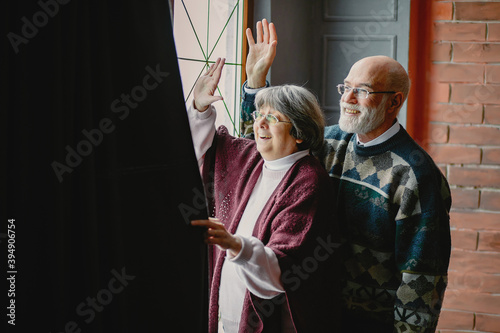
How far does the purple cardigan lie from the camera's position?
135cm

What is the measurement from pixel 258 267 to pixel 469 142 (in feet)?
5.57

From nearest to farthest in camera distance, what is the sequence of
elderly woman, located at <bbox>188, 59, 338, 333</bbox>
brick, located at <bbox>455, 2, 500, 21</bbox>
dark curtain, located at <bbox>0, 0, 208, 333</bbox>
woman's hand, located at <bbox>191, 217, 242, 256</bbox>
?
dark curtain, located at <bbox>0, 0, 208, 333</bbox> → woman's hand, located at <bbox>191, 217, 242, 256</bbox> → elderly woman, located at <bbox>188, 59, 338, 333</bbox> → brick, located at <bbox>455, 2, 500, 21</bbox>

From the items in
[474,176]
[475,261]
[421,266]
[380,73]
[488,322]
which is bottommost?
[488,322]

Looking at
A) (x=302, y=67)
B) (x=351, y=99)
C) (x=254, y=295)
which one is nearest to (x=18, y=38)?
(x=254, y=295)

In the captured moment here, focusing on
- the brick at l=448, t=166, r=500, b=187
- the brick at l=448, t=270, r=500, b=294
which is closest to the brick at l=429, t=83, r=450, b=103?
the brick at l=448, t=166, r=500, b=187

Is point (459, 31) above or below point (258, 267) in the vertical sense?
above

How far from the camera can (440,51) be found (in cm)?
255

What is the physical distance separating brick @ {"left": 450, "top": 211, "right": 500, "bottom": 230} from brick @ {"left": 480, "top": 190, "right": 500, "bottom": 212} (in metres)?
0.03

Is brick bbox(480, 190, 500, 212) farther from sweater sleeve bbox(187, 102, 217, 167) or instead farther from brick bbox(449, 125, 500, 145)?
sweater sleeve bbox(187, 102, 217, 167)

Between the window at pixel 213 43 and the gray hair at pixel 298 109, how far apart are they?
1.69 feet

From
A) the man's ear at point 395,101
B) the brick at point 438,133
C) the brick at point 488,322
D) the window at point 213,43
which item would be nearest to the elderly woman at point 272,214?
the man's ear at point 395,101

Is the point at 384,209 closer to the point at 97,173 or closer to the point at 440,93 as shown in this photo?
the point at 97,173

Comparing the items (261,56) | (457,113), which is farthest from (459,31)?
(261,56)

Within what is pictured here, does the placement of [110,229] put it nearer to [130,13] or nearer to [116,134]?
[116,134]
